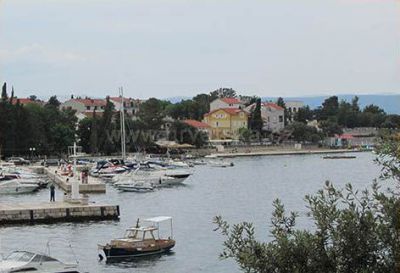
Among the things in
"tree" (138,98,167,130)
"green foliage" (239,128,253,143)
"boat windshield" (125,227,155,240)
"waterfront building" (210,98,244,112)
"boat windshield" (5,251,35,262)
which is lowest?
"boat windshield" (125,227,155,240)

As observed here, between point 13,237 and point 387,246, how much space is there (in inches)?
794

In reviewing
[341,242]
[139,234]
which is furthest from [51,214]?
[341,242]

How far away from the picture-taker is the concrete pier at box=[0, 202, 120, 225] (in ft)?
92.8

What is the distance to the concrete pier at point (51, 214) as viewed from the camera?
92.8 feet

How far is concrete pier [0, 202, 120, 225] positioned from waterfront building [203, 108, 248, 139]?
7698cm

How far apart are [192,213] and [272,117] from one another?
267ft

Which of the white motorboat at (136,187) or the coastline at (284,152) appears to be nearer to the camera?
the white motorboat at (136,187)

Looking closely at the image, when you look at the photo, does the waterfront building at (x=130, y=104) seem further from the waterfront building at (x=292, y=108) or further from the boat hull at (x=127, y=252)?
the boat hull at (x=127, y=252)

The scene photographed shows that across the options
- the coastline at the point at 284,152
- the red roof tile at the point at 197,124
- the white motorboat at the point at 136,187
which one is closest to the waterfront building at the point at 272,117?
the coastline at the point at 284,152

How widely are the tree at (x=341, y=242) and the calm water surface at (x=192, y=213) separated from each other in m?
12.7

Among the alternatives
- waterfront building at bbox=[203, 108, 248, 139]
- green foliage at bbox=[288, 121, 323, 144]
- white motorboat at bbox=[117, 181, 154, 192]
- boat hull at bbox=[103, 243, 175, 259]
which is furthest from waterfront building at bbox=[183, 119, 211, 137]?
boat hull at bbox=[103, 243, 175, 259]

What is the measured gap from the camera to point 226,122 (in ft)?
352

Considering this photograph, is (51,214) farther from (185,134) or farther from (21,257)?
(185,134)

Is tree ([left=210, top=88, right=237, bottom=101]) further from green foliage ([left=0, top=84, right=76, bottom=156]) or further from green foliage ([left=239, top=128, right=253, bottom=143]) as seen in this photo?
green foliage ([left=0, top=84, right=76, bottom=156])
